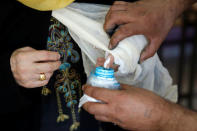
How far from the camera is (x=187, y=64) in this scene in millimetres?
3914

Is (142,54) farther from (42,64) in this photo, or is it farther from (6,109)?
(6,109)

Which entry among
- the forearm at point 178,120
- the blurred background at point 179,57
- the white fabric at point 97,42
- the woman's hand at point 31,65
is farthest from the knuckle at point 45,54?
the blurred background at point 179,57

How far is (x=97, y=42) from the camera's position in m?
0.80

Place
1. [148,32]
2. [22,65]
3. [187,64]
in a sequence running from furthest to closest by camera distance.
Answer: [187,64]
[148,32]
[22,65]

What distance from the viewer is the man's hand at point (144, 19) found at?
2.47ft

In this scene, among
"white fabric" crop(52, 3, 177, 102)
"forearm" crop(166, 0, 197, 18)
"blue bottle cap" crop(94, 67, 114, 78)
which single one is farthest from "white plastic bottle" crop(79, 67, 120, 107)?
"forearm" crop(166, 0, 197, 18)

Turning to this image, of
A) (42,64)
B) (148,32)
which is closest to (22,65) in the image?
(42,64)

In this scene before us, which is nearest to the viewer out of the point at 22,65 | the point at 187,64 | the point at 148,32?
the point at 22,65

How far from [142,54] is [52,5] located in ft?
1.14

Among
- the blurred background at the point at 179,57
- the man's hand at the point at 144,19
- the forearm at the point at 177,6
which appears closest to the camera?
the man's hand at the point at 144,19

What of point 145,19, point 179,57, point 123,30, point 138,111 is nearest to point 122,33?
point 123,30

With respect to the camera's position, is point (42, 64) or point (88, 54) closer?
point (42, 64)

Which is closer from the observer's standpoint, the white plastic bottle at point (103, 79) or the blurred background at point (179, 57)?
the white plastic bottle at point (103, 79)

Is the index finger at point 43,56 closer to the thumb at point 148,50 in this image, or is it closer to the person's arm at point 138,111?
the person's arm at point 138,111
